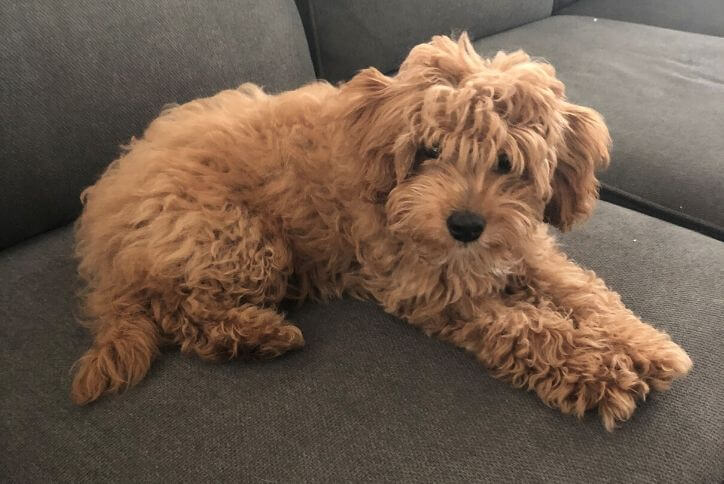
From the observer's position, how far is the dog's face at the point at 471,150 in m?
1.18

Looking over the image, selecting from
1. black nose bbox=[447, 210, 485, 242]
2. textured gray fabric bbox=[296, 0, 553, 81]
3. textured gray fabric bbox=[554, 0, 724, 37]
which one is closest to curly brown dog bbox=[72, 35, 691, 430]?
black nose bbox=[447, 210, 485, 242]

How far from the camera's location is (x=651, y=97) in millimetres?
2293

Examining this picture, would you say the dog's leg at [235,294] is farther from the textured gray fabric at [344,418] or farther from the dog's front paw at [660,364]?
the dog's front paw at [660,364]

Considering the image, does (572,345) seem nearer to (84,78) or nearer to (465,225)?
(465,225)

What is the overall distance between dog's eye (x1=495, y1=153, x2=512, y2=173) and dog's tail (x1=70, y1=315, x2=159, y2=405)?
0.84m

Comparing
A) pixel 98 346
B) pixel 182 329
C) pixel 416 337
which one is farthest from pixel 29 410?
pixel 416 337

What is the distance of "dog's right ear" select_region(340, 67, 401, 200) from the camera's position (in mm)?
1261

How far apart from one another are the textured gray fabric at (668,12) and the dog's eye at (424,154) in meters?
2.51

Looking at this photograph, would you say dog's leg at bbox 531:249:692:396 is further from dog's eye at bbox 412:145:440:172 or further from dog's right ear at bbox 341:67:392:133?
dog's right ear at bbox 341:67:392:133

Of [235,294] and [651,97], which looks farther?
[651,97]

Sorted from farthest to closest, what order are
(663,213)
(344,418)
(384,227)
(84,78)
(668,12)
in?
(668,12) < (663,213) < (84,78) < (384,227) < (344,418)

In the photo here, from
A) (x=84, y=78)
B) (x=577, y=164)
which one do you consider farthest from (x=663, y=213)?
(x=84, y=78)

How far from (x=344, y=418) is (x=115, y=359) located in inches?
19.6

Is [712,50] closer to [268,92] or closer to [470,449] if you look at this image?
[268,92]
